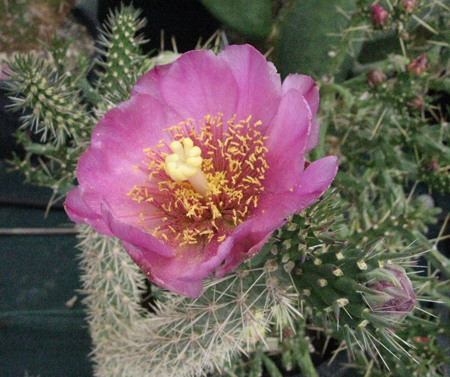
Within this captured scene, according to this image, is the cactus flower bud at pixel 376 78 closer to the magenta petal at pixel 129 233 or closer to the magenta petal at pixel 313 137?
the magenta petal at pixel 313 137

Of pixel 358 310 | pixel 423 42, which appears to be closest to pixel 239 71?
pixel 358 310

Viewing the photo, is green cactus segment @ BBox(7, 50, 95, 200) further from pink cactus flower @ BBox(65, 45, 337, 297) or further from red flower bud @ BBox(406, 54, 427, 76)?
red flower bud @ BBox(406, 54, 427, 76)

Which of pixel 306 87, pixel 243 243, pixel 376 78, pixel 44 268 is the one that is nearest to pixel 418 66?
pixel 376 78

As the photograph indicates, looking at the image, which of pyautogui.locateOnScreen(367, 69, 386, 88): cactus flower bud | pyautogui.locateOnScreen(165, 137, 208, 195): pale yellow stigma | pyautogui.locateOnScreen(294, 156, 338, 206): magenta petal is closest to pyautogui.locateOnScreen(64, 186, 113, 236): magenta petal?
pyautogui.locateOnScreen(165, 137, 208, 195): pale yellow stigma

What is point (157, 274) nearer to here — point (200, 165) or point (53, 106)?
point (200, 165)

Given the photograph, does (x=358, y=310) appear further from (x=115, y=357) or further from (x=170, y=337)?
(x=115, y=357)

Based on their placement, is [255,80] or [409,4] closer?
[255,80]
